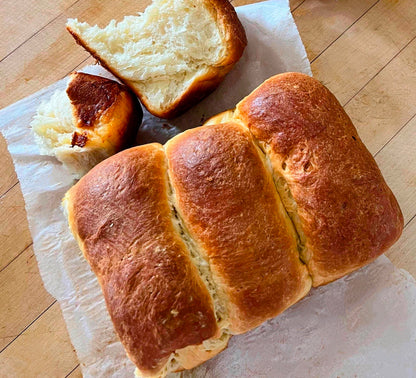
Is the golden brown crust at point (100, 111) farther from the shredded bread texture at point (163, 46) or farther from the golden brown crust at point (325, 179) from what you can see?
the golden brown crust at point (325, 179)

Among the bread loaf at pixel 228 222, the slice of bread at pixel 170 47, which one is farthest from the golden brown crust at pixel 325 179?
the slice of bread at pixel 170 47

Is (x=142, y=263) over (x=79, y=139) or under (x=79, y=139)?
under

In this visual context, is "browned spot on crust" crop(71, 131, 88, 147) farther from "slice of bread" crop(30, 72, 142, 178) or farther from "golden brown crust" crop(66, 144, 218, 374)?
"golden brown crust" crop(66, 144, 218, 374)

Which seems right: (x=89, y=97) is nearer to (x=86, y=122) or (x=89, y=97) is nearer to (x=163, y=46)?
(x=86, y=122)

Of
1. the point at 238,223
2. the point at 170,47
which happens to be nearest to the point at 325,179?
the point at 238,223

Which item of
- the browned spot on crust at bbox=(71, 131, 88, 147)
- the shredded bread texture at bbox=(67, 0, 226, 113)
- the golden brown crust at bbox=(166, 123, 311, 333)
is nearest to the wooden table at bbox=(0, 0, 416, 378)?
the shredded bread texture at bbox=(67, 0, 226, 113)
